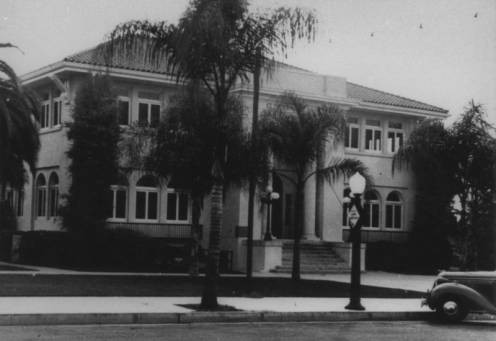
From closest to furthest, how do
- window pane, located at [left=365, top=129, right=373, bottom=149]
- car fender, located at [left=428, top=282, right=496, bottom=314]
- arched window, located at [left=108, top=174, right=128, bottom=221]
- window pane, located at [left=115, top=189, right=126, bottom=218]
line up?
car fender, located at [left=428, top=282, right=496, bottom=314], arched window, located at [left=108, top=174, right=128, bottom=221], window pane, located at [left=115, top=189, right=126, bottom=218], window pane, located at [left=365, top=129, right=373, bottom=149]

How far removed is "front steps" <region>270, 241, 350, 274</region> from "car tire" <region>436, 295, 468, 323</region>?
48.0 ft

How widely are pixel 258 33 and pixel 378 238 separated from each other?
22.3 m

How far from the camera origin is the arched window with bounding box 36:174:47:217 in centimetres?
3384

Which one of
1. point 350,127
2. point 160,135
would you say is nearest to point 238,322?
point 160,135

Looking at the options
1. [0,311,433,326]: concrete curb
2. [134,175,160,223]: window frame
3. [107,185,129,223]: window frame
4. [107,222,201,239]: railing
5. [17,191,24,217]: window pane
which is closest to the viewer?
[0,311,433,326]: concrete curb

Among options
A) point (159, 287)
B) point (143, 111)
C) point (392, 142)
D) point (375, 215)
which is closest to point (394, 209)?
point (375, 215)

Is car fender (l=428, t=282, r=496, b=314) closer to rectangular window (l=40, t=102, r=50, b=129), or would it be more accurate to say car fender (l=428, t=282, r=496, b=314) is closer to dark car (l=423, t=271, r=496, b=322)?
dark car (l=423, t=271, r=496, b=322)

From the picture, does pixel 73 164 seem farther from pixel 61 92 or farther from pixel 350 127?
pixel 350 127

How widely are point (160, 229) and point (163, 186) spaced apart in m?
1.64

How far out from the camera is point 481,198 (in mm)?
32594

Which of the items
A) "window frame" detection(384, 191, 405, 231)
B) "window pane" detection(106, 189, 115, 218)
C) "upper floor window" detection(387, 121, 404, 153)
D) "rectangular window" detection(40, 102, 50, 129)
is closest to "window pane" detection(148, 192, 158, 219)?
"window pane" detection(106, 189, 115, 218)

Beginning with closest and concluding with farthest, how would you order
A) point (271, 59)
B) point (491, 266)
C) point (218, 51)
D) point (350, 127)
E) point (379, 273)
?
point (218, 51), point (271, 59), point (491, 266), point (379, 273), point (350, 127)

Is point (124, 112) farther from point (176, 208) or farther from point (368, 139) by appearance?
point (368, 139)

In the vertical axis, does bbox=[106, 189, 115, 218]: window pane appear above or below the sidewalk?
above
